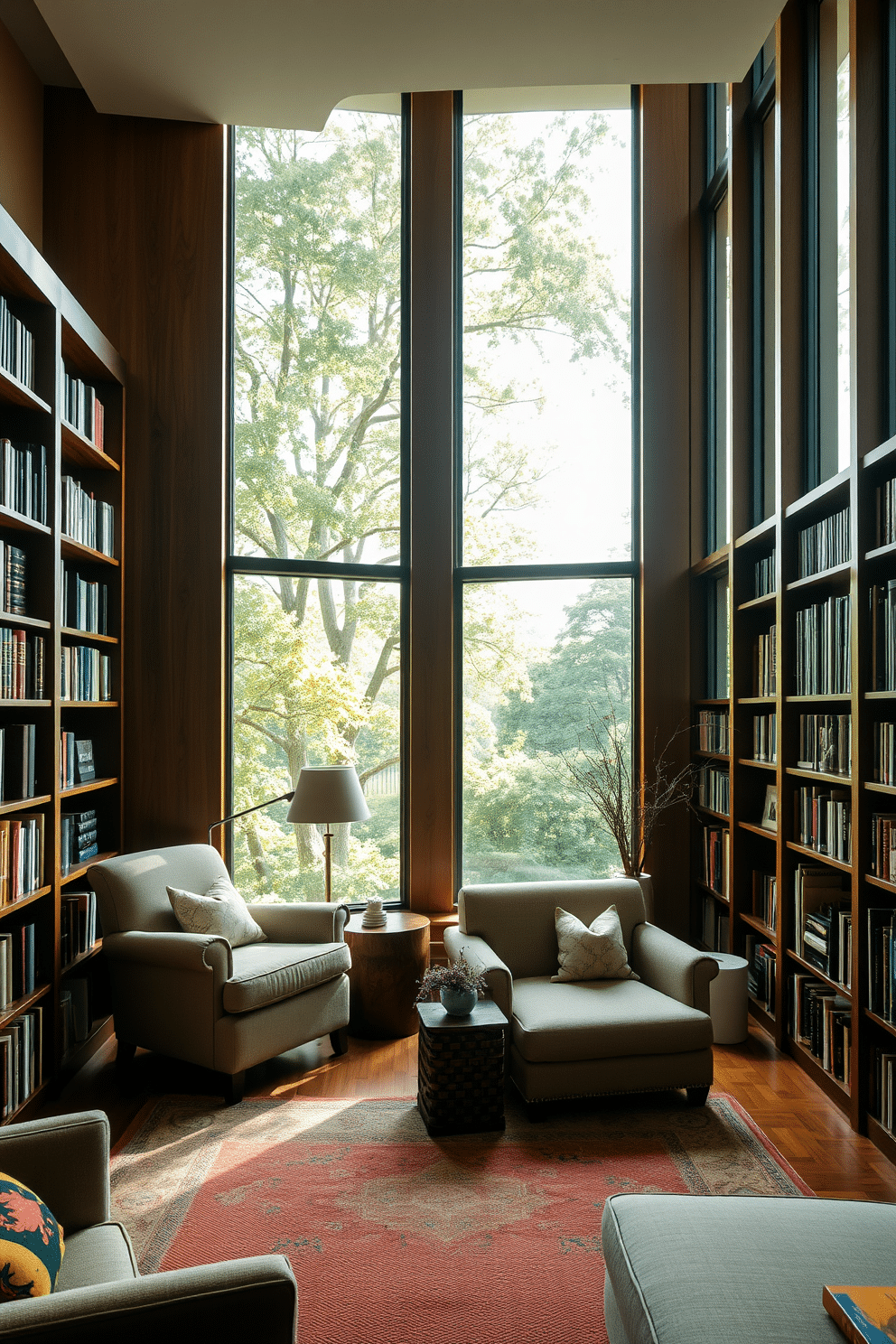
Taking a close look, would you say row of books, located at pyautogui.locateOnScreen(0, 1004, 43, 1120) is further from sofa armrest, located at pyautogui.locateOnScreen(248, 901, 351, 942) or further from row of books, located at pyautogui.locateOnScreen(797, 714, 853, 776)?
row of books, located at pyautogui.locateOnScreen(797, 714, 853, 776)

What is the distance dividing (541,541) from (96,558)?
2.53m

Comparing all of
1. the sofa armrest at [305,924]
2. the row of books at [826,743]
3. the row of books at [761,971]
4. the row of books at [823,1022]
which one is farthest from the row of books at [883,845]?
the sofa armrest at [305,924]

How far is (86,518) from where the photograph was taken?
4109mm

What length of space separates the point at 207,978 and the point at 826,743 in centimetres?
267

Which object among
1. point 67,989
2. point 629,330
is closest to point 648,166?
point 629,330

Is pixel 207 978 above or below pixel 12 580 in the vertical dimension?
below

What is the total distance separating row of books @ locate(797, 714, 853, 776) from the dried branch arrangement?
1125mm

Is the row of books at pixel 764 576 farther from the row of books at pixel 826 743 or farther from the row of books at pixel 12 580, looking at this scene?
the row of books at pixel 12 580

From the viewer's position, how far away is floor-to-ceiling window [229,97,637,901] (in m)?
4.97

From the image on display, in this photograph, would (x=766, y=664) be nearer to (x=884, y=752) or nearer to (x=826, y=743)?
(x=826, y=743)

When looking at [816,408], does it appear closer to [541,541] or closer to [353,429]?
[541,541]

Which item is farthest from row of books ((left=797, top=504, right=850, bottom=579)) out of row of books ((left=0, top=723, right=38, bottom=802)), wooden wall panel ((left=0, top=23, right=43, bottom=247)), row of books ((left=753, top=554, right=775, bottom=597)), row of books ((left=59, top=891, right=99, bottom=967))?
wooden wall panel ((left=0, top=23, right=43, bottom=247))

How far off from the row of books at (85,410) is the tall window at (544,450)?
2.08 meters

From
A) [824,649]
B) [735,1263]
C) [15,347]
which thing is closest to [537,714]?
[824,649]
